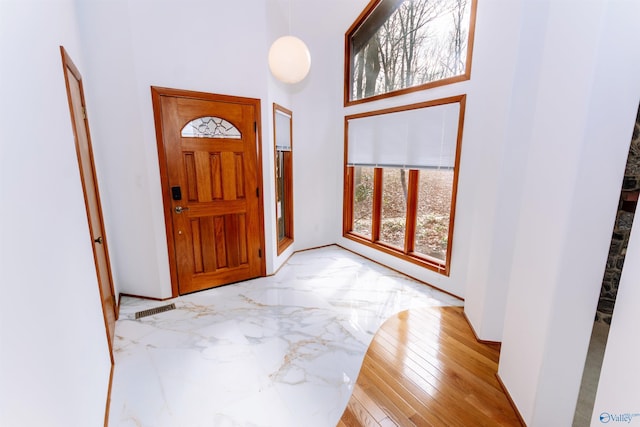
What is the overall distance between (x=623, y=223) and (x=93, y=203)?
451 cm

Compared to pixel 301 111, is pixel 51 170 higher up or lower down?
lower down

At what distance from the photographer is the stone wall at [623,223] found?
7.78 ft

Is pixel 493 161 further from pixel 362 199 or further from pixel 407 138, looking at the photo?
pixel 362 199

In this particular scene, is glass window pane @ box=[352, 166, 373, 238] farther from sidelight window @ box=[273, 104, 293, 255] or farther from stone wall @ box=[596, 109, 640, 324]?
stone wall @ box=[596, 109, 640, 324]

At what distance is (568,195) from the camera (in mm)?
1414

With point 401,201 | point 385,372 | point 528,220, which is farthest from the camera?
point 401,201

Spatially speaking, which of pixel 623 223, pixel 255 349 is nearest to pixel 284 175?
pixel 255 349

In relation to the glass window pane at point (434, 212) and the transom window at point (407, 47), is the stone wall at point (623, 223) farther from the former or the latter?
the transom window at point (407, 47)

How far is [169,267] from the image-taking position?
10.0 feet

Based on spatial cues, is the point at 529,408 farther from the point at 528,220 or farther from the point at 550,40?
the point at 550,40

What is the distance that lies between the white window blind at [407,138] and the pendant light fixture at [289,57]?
1458 millimetres

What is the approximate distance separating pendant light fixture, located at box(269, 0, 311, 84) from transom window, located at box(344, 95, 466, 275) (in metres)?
1.46

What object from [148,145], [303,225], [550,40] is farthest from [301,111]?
[550,40]

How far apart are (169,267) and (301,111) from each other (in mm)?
2727
